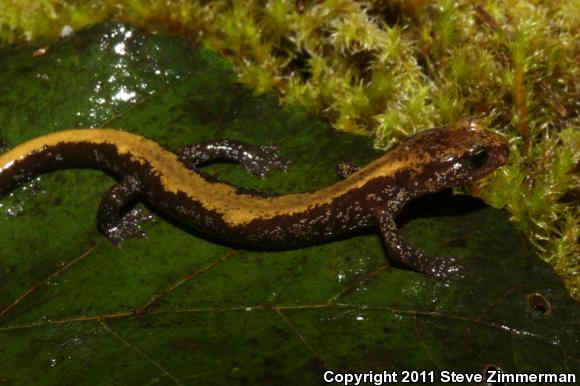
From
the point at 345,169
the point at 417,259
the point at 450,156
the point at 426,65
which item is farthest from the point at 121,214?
the point at 426,65

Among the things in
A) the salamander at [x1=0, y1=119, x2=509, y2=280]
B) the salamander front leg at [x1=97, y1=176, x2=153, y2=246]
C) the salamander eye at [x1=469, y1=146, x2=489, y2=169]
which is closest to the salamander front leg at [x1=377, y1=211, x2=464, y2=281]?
the salamander at [x1=0, y1=119, x2=509, y2=280]

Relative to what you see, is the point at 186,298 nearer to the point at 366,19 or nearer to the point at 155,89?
the point at 155,89

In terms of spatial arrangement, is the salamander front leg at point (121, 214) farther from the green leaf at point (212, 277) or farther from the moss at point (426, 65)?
the moss at point (426, 65)
